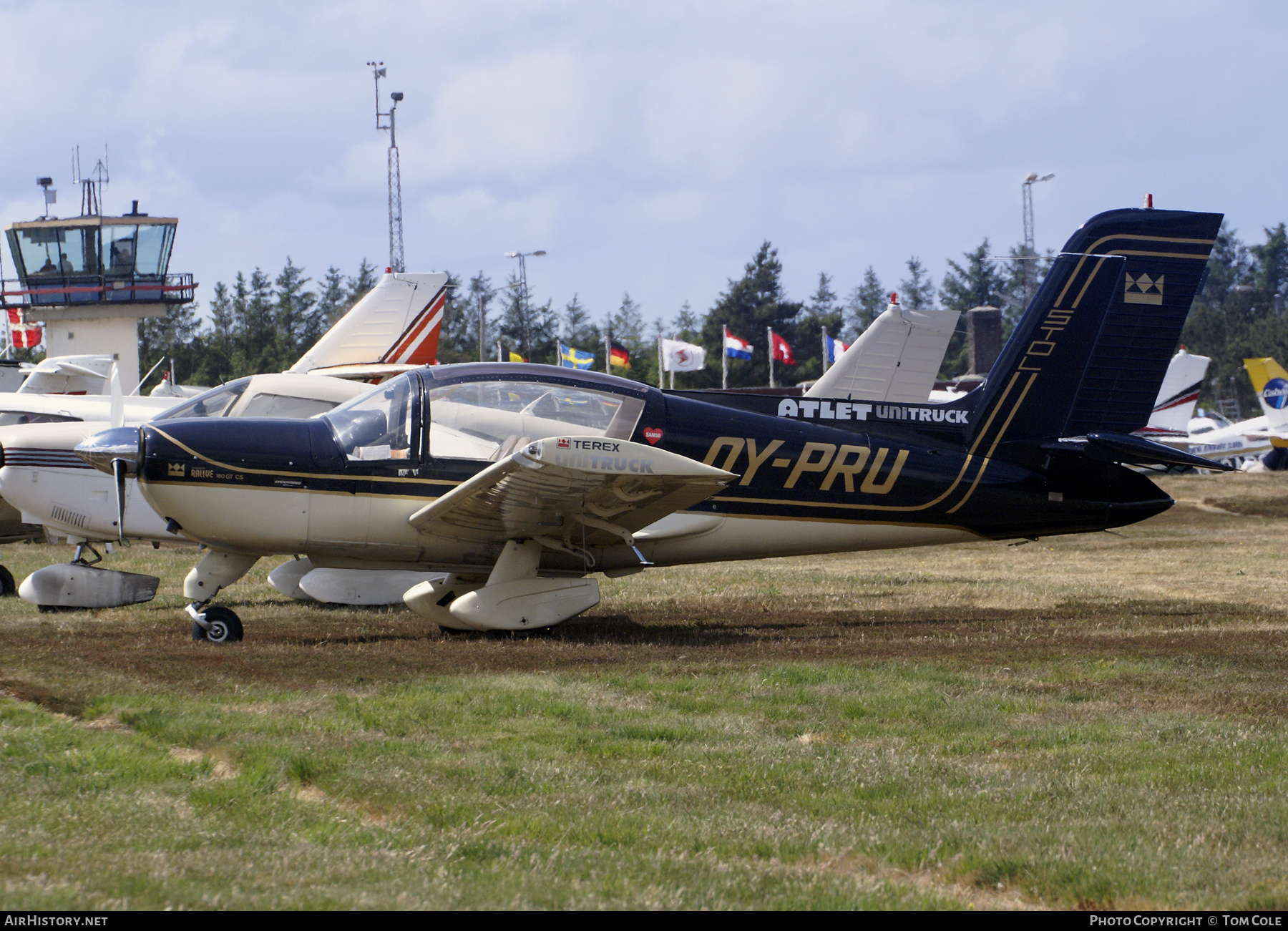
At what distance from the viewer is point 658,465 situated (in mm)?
8398

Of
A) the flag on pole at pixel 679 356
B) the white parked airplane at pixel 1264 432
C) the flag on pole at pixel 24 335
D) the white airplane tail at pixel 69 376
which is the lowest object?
the white parked airplane at pixel 1264 432

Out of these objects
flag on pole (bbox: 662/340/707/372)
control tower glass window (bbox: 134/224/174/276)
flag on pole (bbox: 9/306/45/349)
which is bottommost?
flag on pole (bbox: 662/340/707/372)

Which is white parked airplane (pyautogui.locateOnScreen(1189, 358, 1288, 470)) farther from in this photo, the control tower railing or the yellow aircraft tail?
the control tower railing

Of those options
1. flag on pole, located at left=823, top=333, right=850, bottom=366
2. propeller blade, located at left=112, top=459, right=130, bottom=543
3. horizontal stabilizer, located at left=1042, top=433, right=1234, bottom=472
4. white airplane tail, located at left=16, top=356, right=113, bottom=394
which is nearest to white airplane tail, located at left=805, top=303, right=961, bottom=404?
horizontal stabilizer, located at left=1042, top=433, right=1234, bottom=472

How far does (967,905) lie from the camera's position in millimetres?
3682

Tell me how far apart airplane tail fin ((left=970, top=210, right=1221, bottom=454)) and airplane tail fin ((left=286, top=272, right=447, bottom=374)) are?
1124cm

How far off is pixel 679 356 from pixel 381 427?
106 ft

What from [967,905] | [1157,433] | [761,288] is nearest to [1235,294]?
[761,288]

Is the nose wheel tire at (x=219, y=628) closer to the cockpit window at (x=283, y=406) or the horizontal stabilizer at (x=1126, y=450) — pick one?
the cockpit window at (x=283, y=406)

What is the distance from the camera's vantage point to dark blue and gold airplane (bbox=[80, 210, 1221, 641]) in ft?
29.6

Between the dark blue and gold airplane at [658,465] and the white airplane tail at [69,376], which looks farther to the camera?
the white airplane tail at [69,376]

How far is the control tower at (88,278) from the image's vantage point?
33562 mm

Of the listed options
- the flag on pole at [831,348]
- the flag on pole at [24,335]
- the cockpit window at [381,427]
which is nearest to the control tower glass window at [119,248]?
the flag on pole at [24,335]

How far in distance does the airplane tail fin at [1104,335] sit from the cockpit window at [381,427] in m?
5.00
